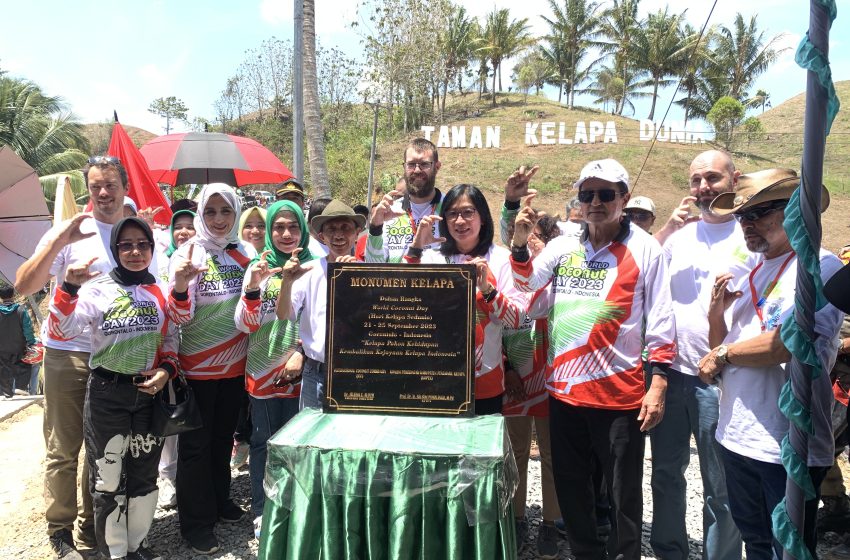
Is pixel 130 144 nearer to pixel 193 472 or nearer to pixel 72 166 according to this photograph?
pixel 193 472

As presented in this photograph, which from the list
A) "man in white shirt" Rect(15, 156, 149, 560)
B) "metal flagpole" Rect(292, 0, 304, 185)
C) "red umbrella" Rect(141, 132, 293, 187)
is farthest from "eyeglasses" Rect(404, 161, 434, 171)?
"metal flagpole" Rect(292, 0, 304, 185)

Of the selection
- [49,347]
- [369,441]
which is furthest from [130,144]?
[369,441]

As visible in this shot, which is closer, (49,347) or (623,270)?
(623,270)

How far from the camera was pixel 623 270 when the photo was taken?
9.92ft

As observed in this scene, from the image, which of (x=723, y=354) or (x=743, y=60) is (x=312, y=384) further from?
(x=743, y=60)

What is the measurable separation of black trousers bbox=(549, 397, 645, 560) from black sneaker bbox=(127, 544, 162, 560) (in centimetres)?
247

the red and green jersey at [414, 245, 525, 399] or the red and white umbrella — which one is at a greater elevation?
the red and white umbrella

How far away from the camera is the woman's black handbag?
137 inches

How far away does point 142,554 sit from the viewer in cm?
359

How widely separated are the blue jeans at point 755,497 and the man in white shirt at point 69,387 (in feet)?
11.1

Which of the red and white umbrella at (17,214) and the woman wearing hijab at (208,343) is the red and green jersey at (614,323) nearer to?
the woman wearing hijab at (208,343)

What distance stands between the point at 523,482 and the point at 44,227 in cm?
543

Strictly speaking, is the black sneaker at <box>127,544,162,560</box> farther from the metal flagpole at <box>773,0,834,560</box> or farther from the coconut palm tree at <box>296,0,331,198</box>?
the coconut palm tree at <box>296,0,331,198</box>

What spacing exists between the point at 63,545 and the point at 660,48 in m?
53.7
